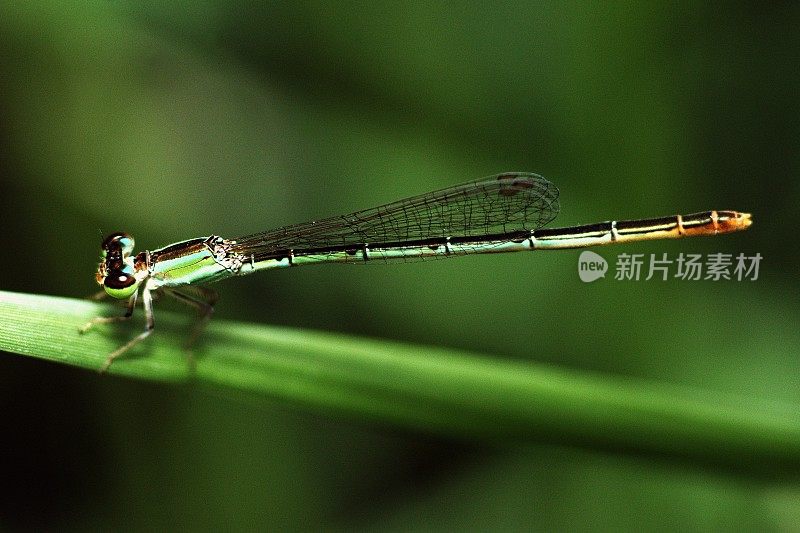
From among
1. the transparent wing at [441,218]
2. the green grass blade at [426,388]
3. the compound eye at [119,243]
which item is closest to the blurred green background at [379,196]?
the transparent wing at [441,218]

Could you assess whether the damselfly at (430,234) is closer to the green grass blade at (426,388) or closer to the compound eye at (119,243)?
the compound eye at (119,243)

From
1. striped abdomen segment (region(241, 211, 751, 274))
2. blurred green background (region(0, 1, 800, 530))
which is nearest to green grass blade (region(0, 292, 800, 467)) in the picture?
striped abdomen segment (region(241, 211, 751, 274))

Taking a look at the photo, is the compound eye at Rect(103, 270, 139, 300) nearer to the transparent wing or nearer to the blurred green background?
the transparent wing

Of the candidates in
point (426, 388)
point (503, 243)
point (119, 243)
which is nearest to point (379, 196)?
point (503, 243)

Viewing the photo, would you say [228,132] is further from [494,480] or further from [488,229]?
[494,480]

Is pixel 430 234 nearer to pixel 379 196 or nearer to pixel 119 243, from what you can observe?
pixel 379 196

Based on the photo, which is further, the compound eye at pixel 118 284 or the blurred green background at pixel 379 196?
the blurred green background at pixel 379 196

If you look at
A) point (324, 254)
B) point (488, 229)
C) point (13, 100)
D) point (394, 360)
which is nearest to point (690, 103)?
point (488, 229)
